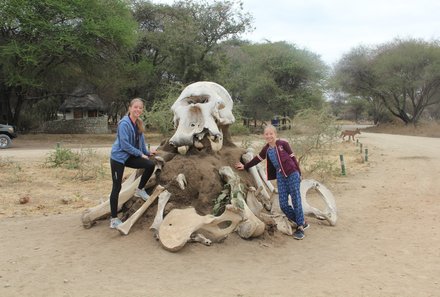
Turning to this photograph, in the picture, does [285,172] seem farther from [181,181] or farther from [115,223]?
[115,223]

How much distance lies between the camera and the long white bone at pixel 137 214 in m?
5.18

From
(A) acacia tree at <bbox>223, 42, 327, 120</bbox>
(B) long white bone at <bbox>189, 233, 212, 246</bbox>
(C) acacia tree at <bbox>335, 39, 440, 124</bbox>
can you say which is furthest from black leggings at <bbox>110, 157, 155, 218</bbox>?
(C) acacia tree at <bbox>335, 39, 440, 124</bbox>

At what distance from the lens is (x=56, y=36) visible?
21.8m

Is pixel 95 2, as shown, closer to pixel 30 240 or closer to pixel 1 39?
pixel 1 39

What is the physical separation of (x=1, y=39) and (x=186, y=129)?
66.6ft

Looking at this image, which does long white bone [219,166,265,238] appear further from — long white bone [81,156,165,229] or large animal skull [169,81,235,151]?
long white bone [81,156,165,229]

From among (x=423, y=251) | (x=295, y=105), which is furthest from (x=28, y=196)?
(x=295, y=105)

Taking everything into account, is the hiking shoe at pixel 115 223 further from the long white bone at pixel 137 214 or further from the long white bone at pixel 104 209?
the long white bone at pixel 104 209

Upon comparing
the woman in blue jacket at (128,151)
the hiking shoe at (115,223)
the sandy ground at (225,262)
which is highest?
the woman in blue jacket at (128,151)

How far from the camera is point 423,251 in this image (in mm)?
5188

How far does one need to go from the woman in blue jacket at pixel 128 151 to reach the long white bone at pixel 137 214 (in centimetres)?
16

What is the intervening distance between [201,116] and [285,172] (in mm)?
1267

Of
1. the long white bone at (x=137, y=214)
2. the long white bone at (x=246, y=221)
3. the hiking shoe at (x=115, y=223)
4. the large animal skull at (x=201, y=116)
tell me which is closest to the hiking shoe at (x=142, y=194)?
the long white bone at (x=137, y=214)

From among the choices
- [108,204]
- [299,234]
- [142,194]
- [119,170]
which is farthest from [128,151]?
[299,234]
